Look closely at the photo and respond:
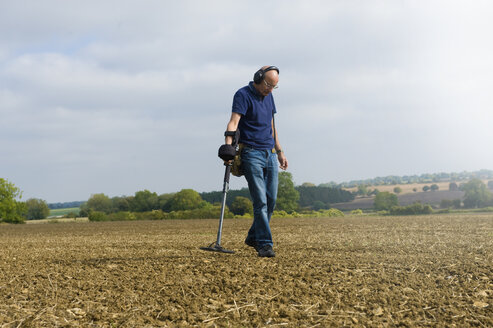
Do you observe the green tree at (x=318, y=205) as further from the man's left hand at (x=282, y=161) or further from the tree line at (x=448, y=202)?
the man's left hand at (x=282, y=161)

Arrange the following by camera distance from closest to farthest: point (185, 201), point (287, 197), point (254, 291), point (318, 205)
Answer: point (254, 291), point (287, 197), point (318, 205), point (185, 201)

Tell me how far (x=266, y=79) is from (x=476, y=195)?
1519 inches

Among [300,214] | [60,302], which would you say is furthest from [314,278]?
[300,214]

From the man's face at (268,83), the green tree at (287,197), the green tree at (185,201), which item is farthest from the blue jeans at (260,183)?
the green tree at (185,201)

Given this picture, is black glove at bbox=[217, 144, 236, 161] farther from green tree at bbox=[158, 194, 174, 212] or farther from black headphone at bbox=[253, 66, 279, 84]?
green tree at bbox=[158, 194, 174, 212]

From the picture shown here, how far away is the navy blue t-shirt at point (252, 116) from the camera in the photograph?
6.27 metres

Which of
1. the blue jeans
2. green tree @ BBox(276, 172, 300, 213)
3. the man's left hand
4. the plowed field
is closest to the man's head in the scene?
the blue jeans

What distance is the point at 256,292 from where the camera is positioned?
4.70 meters

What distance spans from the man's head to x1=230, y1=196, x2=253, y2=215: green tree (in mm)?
23020

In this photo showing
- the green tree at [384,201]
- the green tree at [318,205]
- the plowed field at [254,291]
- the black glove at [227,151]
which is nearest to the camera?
the plowed field at [254,291]

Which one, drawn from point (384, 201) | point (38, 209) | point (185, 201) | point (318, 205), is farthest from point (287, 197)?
point (38, 209)

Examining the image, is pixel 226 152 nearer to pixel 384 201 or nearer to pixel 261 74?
pixel 261 74

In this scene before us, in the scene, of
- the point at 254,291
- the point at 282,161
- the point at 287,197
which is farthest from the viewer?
the point at 287,197

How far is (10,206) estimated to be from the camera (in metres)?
37.3
